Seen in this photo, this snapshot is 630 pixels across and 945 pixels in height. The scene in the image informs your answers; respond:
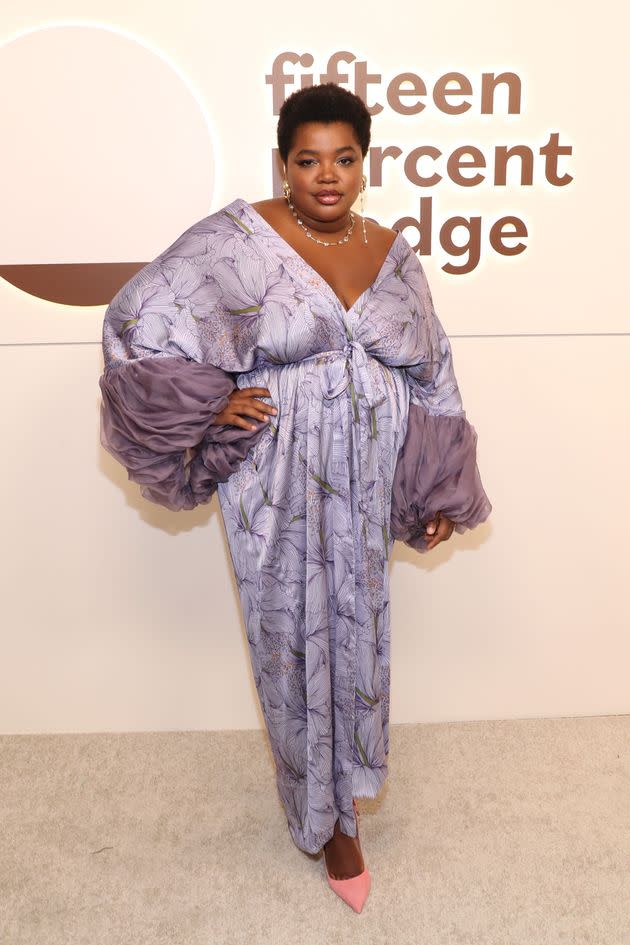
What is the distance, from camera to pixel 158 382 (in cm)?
166

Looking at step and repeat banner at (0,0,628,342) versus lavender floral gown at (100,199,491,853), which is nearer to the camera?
lavender floral gown at (100,199,491,853)

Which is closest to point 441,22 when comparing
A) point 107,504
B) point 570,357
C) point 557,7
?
point 557,7

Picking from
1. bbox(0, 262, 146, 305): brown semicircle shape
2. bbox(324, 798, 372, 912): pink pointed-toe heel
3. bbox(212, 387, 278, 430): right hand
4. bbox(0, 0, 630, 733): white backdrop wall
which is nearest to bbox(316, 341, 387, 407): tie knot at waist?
bbox(212, 387, 278, 430): right hand

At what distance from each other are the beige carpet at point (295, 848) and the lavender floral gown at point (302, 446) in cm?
17

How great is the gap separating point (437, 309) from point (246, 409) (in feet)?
2.40

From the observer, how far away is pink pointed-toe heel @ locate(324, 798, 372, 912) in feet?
6.00

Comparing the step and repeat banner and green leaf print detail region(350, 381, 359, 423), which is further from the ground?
the step and repeat banner

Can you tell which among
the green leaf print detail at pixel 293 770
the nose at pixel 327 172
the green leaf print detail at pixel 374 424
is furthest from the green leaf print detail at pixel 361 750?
the nose at pixel 327 172

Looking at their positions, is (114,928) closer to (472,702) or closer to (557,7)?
(472,702)

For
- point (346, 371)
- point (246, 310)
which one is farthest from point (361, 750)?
point (246, 310)

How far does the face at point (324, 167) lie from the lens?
5.49 feet

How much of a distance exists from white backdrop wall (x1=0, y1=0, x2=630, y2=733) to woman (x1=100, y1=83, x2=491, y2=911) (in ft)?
1.37

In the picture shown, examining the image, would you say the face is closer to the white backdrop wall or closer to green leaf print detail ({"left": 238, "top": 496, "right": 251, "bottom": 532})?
the white backdrop wall

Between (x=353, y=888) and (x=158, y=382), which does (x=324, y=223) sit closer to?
(x=158, y=382)
